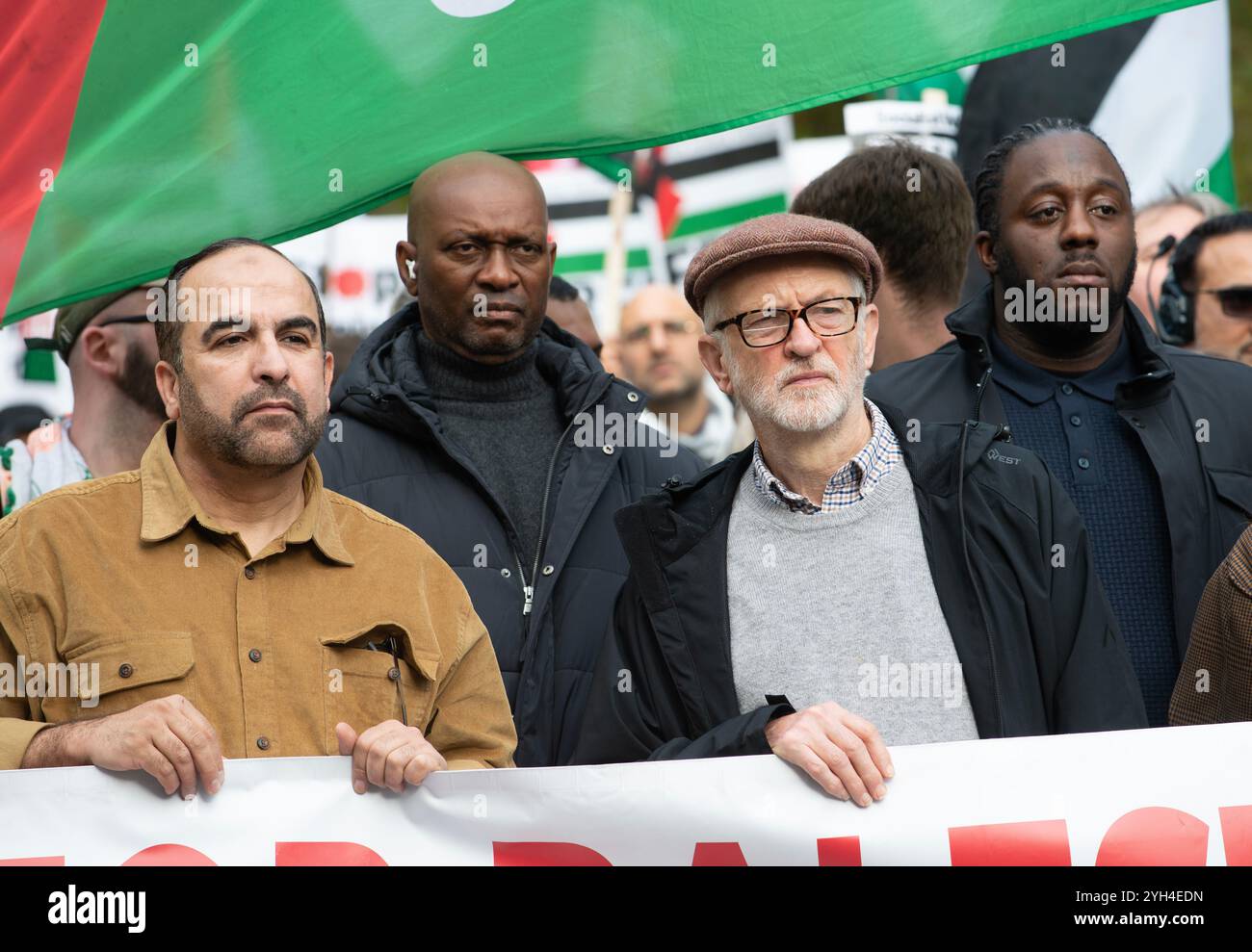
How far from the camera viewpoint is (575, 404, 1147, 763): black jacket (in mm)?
3170

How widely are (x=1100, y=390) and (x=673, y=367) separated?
14.2 ft

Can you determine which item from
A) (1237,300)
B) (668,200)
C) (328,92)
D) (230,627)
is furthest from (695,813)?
(668,200)

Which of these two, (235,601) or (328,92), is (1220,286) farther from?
(235,601)

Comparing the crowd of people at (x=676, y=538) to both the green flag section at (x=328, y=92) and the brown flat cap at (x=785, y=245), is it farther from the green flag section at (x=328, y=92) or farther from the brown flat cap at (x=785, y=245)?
the green flag section at (x=328, y=92)

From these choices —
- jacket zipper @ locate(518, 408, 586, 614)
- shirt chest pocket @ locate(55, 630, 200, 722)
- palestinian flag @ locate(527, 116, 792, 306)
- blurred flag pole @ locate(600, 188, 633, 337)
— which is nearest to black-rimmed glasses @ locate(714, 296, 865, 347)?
jacket zipper @ locate(518, 408, 586, 614)

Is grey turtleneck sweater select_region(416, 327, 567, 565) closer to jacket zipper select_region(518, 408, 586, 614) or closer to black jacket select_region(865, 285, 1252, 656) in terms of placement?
jacket zipper select_region(518, 408, 586, 614)

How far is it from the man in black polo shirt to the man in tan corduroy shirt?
1489 mm

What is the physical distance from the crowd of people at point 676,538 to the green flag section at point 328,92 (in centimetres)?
32

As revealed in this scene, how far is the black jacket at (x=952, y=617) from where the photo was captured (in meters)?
3.17

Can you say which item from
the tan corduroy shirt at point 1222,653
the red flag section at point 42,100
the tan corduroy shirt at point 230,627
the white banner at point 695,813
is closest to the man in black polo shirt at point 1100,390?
the tan corduroy shirt at point 1222,653

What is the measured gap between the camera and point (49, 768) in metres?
3.15
